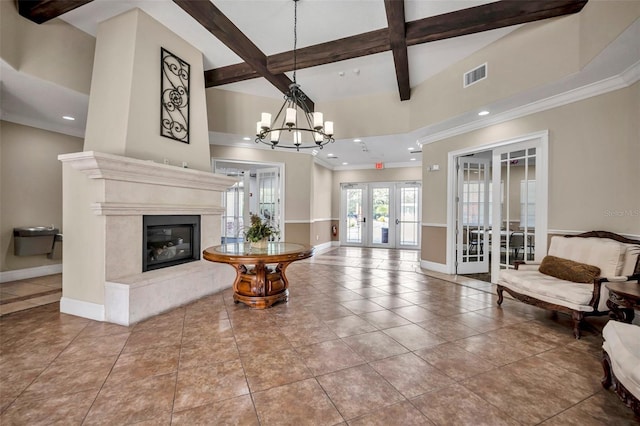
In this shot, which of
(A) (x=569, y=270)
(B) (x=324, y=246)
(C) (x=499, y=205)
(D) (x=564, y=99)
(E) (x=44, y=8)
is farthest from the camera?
(B) (x=324, y=246)

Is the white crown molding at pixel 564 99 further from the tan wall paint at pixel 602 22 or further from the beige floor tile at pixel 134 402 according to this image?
the beige floor tile at pixel 134 402

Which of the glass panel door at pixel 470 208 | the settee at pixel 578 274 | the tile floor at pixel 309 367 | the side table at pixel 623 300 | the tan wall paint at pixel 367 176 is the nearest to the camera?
the tile floor at pixel 309 367

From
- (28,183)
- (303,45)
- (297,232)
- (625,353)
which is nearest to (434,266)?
(297,232)

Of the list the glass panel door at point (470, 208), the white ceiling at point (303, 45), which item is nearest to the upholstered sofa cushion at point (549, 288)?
the glass panel door at point (470, 208)

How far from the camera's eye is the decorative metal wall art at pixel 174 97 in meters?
3.51

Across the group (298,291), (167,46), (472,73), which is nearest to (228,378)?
(298,291)

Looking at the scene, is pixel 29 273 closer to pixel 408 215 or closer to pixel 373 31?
pixel 373 31

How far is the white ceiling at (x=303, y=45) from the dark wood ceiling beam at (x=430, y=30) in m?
0.09

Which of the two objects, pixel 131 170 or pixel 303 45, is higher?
pixel 303 45

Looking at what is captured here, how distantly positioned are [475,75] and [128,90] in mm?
4555

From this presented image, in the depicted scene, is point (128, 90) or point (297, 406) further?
point (128, 90)

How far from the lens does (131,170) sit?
9.89ft

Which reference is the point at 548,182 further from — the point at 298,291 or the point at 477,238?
the point at 298,291

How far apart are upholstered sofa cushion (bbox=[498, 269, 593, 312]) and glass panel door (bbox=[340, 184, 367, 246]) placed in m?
5.82
